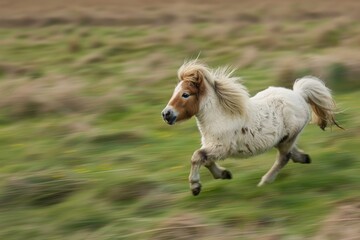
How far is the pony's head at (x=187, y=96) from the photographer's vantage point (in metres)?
6.95

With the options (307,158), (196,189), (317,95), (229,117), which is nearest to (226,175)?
→ (196,189)

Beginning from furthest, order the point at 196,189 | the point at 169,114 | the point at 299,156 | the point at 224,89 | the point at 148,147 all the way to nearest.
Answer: the point at 148,147, the point at 299,156, the point at 224,89, the point at 196,189, the point at 169,114

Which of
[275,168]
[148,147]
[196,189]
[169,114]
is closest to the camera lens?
[169,114]

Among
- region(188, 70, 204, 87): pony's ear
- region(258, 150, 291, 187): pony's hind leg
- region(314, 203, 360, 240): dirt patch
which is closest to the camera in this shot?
region(314, 203, 360, 240): dirt patch

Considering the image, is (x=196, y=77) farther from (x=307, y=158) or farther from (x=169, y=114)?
(x=307, y=158)

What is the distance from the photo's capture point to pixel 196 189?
7.04 metres

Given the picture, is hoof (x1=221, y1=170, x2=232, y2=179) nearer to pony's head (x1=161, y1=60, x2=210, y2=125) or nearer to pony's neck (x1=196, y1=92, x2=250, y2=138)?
pony's neck (x1=196, y1=92, x2=250, y2=138)

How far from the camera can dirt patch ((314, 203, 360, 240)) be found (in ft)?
18.9

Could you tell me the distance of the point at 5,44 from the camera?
21.6m

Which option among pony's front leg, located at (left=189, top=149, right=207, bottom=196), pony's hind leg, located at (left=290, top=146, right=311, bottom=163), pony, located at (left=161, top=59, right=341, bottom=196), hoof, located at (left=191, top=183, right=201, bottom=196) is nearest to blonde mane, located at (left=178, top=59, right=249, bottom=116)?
pony, located at (left=161, top=59, right=341, bottom=196)

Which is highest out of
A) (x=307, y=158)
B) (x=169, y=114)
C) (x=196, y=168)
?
(x=169, y=114)

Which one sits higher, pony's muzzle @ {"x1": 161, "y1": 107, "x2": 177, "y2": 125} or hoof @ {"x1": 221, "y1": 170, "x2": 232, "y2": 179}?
pony's muzzle @ {"x1": 161, "y1": 107, "x2": 177, "y2": 125}

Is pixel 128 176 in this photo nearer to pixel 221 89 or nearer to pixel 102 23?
pixel 221 89

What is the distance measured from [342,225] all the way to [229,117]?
1768 millimetres
